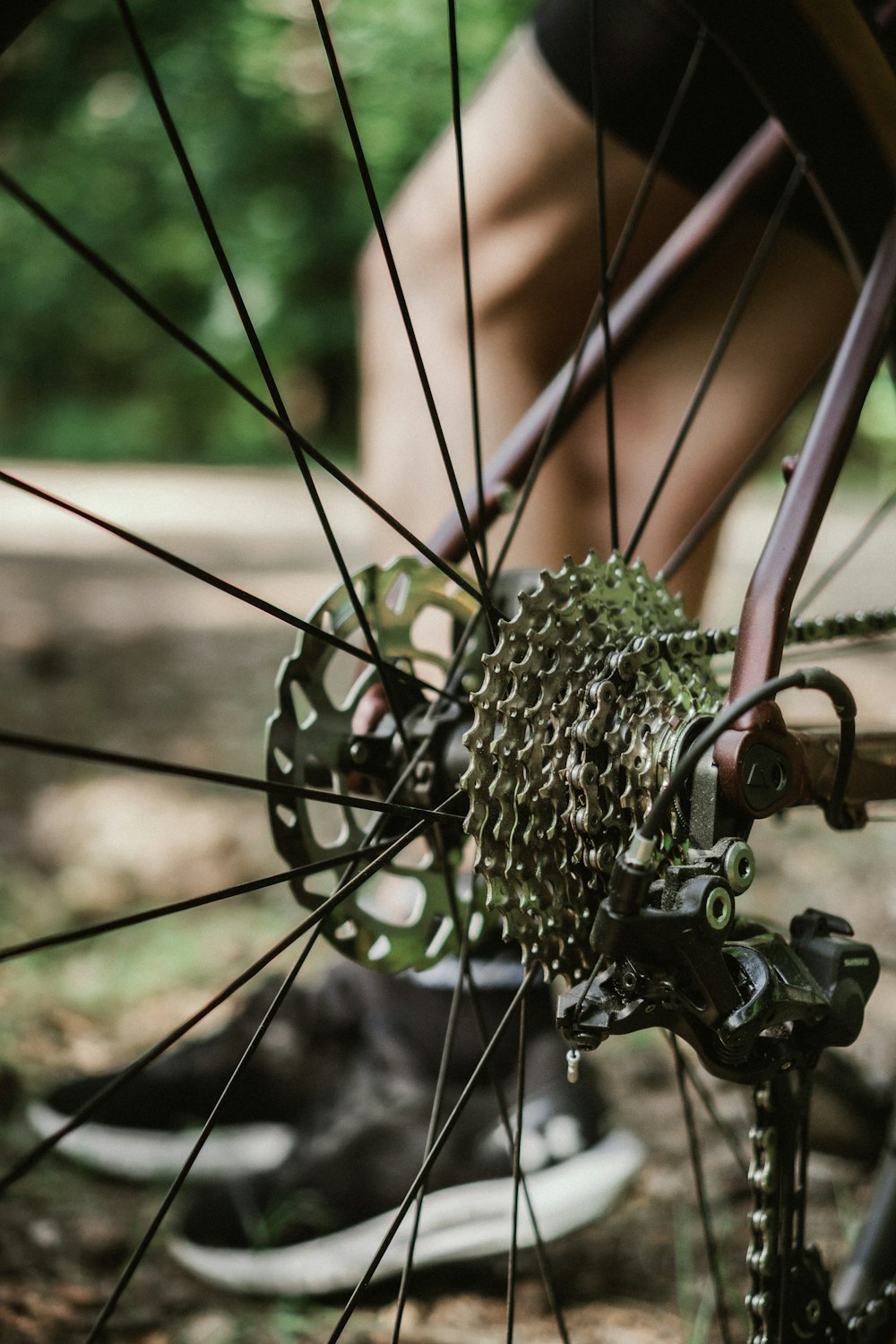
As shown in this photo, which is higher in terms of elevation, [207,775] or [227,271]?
[227,271]

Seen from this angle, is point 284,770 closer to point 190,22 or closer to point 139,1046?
point 139,1046

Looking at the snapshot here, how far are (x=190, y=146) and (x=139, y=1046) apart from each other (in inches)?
301

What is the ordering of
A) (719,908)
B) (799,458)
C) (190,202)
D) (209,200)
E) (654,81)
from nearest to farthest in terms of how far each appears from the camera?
(719,908)
(799,458)
(654,81)
(209,200)
(190,202)

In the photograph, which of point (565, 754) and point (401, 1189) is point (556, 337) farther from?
point (401, 1189)

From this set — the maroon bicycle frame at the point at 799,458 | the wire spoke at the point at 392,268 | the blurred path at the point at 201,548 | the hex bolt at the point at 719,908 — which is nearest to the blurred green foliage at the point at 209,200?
the blurred path at the point at 201,548

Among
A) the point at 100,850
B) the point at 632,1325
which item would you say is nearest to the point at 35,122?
the point at 100,850

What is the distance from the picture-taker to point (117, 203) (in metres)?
8.80

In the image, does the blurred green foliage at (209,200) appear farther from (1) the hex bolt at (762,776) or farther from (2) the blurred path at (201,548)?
(1) the hex bolt at (762,776)

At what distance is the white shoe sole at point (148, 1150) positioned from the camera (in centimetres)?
105

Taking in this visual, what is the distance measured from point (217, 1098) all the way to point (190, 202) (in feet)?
27.6

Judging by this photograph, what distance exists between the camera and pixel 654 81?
91 cm

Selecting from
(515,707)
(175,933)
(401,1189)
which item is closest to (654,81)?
(515,707)

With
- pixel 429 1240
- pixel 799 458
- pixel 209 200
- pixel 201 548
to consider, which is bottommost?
pixel 429 1240

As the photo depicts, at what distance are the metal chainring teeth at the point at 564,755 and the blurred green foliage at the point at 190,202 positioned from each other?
6.84 m
